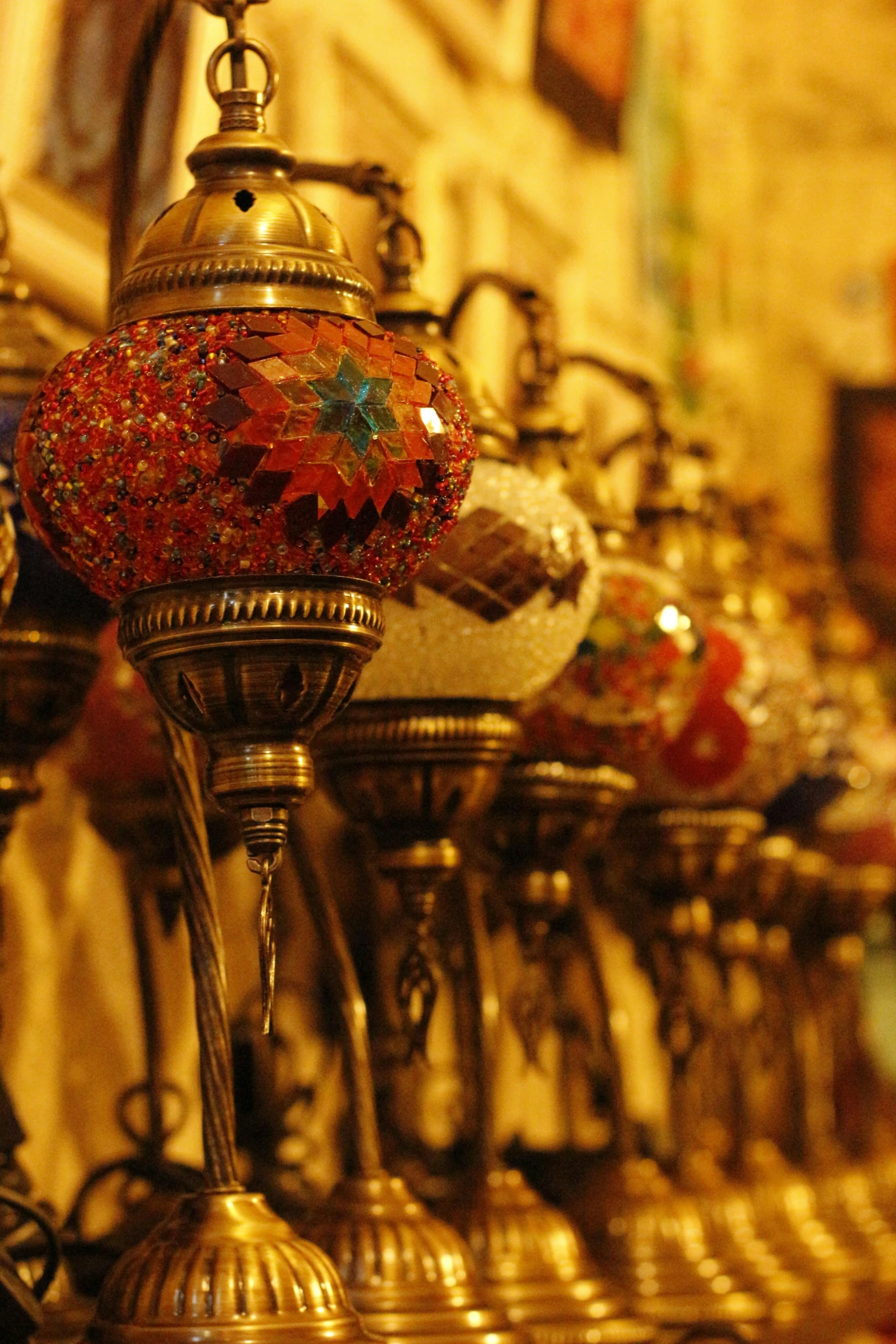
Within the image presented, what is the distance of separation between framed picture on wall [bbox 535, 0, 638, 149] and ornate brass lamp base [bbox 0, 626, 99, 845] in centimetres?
159

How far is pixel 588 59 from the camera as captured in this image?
2598 millimetres

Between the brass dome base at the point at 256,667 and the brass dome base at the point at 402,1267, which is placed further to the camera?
the brass dome base at the point at 402,1267

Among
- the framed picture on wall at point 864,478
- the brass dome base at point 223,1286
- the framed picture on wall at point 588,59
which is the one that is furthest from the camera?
the framed picture on wall at point 864,478

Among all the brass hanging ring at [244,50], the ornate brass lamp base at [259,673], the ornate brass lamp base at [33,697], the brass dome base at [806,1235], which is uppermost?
the brass hanging ring at [244,50]

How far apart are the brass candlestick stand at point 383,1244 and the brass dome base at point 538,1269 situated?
111mm

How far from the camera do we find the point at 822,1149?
6.97 ft

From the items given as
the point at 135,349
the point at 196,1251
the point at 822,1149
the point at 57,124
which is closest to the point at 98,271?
the point at 57,124

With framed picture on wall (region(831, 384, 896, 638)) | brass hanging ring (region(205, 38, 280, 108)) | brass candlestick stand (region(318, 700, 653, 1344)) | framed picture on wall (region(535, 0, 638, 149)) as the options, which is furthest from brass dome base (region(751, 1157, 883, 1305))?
framed picture on wall (region(831, 384, 896, 638))

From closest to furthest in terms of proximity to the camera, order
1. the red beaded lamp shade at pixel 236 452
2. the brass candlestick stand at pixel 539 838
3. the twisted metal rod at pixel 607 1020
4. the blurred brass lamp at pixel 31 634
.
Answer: the red beaded lamp shade at pixel 236 452, the blurred brass lamp at pixel 31 634, the brass candlestick stand at pixel 539 838, the twisted metal rod at pixel 607 1020

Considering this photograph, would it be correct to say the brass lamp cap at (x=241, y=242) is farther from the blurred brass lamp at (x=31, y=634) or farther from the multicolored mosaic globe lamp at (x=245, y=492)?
the blurred brass lamp at (x=31, y=634)

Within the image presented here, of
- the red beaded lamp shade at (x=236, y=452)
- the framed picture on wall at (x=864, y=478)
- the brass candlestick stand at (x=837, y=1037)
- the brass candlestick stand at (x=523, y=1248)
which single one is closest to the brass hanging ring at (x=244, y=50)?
the red beaded lamp shade at (x=236, y=452)

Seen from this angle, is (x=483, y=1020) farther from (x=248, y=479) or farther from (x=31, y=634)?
(x=248, y=479)

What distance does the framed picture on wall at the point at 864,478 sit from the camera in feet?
11.8

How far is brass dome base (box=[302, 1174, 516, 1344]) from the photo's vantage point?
42.3 inches
